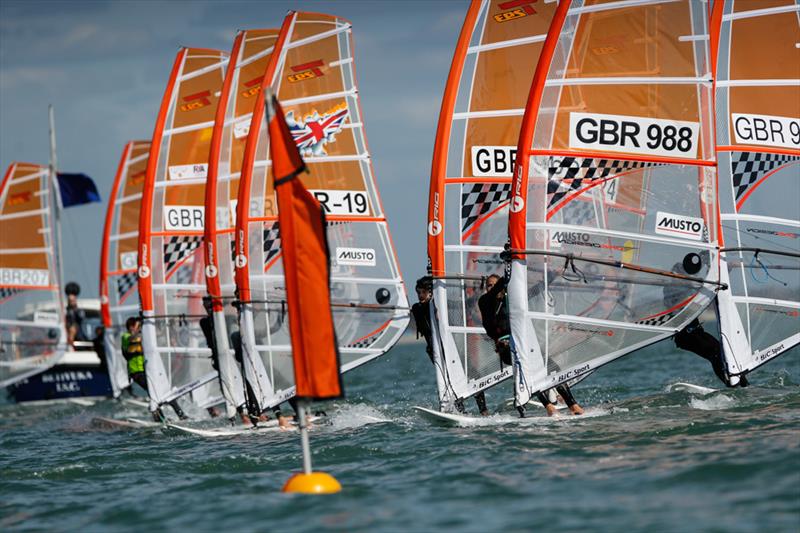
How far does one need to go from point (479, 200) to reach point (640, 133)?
8.10 feet

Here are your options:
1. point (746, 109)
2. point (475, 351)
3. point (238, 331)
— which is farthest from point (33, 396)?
point (746, 109)

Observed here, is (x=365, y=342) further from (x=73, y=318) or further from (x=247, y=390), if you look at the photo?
(x=73, y=318)

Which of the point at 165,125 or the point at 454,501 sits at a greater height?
the point at 165,125

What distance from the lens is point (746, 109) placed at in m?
13.3

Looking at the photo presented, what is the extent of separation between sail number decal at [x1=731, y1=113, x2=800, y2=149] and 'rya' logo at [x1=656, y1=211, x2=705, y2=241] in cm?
164

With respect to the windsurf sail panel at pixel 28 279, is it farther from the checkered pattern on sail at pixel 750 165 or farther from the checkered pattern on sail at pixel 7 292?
the checkered pattern on sail at pixel 750 165

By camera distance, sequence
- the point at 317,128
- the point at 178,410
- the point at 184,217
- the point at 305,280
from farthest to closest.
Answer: the point at 184,217
the point at 178,410
the point at 317,128
the point at 305,280

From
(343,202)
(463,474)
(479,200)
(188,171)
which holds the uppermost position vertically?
(188,171)

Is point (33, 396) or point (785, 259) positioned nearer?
point (785, 259)

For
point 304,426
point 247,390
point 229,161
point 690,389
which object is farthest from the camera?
point 229,161

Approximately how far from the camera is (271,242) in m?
15.4

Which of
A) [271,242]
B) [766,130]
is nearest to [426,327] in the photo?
[271,242]

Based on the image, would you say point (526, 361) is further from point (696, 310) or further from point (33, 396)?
point (33, 396)

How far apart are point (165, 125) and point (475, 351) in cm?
699
